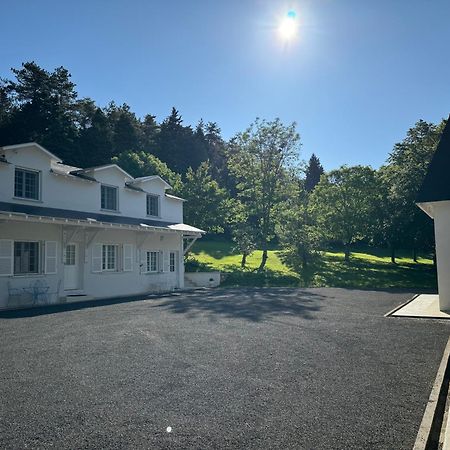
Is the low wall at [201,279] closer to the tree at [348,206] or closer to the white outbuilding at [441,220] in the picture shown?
the tree at [348,206]

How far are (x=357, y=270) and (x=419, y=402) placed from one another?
29.9 m

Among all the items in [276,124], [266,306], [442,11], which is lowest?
[266,306]

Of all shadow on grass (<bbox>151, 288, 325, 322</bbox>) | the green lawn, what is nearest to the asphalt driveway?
shadow on grass (<bbox>151, 288, 325, 322</bbox>)

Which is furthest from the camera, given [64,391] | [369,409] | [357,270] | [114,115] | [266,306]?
[114,115]

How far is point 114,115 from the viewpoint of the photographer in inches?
2169

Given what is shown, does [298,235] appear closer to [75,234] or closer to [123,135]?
[75,234]

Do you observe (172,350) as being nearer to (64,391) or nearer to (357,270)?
(64,391)

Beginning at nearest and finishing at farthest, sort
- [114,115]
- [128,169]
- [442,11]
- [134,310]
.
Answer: [442,11]
[134,310]
[128,169]
[114,115]

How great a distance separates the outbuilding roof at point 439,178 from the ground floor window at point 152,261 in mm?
13876

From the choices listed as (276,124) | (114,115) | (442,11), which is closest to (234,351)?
(442,11)

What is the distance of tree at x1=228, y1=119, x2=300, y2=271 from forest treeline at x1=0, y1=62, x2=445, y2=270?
0.09m

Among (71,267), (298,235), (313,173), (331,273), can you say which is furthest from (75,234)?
(313,173)

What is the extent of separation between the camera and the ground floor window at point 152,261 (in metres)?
21.7

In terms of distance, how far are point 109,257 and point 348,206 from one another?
23.1 m
